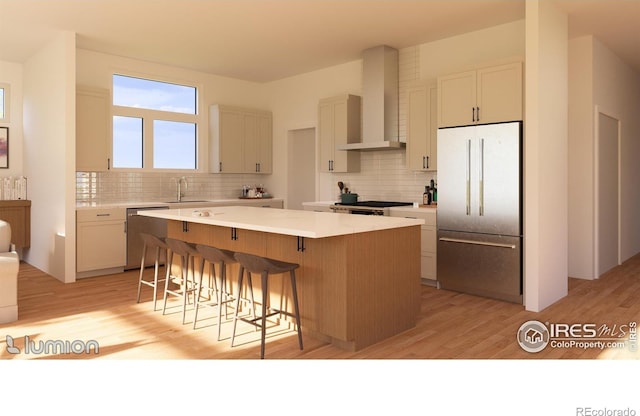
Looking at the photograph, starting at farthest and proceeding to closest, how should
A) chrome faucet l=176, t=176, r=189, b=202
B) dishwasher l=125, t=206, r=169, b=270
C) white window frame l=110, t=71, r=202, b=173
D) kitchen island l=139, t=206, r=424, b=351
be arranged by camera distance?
chrome faucet l=176, t=176, r=189, b=202
white window frame l=110, t=71, r=202, b=173
dishwasher l=125, t=206, r=169, b=270
kitchen island l=139, t=206, r=424, b=351

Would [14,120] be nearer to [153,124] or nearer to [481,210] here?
[153,124]

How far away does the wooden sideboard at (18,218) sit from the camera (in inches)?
270

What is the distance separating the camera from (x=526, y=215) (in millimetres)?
4629

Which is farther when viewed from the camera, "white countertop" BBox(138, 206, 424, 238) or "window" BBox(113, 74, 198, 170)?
"window" BBox(113, 74, 198, 170)

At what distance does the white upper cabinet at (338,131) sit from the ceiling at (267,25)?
2.22ft

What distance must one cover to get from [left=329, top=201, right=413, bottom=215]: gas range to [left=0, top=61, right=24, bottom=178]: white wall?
4783mm

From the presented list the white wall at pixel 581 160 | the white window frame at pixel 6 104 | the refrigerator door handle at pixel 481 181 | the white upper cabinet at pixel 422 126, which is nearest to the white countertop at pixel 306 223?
the refrigerator door handle at pixel 481 181

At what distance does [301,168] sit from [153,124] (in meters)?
2.54

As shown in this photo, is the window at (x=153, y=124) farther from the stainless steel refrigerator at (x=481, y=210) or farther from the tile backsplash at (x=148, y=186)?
the stainless steel refrigerator at (x=481, y=210)

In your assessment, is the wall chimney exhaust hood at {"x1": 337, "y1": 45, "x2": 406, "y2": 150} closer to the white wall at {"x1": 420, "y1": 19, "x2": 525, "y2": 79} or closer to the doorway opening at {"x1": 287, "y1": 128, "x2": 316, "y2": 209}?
the white wall at {"x1": 420, "y1": 19, "x2": 525, "y2": 79}

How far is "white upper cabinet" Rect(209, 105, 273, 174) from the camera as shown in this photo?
25.7 feet

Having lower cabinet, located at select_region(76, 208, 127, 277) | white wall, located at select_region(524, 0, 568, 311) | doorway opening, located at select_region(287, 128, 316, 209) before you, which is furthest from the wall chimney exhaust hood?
lower cabinet, located at select_region(76, 208, 127, 277)

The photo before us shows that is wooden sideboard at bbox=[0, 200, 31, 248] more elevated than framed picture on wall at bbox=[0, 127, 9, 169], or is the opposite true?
framed picture on wall at bbox=[0, 127, 9, 169]
